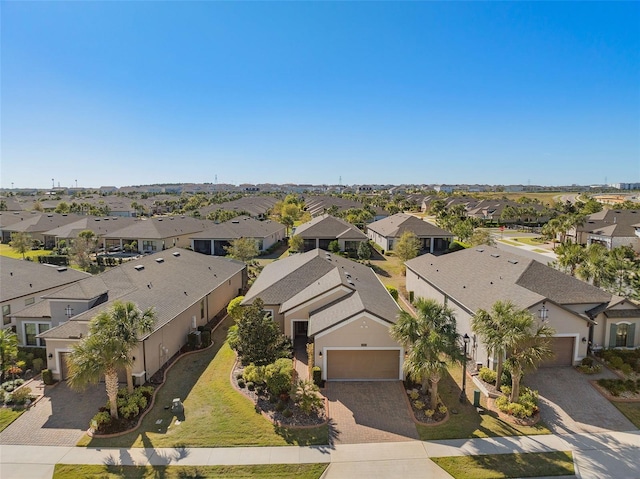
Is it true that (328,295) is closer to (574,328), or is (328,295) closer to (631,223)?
(574,328)

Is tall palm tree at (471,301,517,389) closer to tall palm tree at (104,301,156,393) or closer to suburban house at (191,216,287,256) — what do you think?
tall palm tree at (104,301,156,393)

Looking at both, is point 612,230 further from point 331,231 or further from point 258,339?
point 258,339

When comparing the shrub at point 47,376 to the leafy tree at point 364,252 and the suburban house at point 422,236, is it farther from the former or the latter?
the suburban house at point 422,236

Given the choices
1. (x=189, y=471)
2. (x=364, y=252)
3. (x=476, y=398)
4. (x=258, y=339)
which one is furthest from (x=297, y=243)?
(x=189, y=471)

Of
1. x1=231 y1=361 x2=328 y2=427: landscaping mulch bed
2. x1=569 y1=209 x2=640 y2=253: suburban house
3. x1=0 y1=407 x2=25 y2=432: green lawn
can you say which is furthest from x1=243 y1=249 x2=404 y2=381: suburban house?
x1=569 y1=209 x2=640 y2=253: suburban house

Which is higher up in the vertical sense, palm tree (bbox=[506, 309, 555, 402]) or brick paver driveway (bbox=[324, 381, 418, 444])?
palm tree (bbox=[506, 309, 555, 402])

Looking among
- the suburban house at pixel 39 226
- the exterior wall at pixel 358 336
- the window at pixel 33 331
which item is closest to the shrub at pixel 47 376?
the window at pixel 33 331
